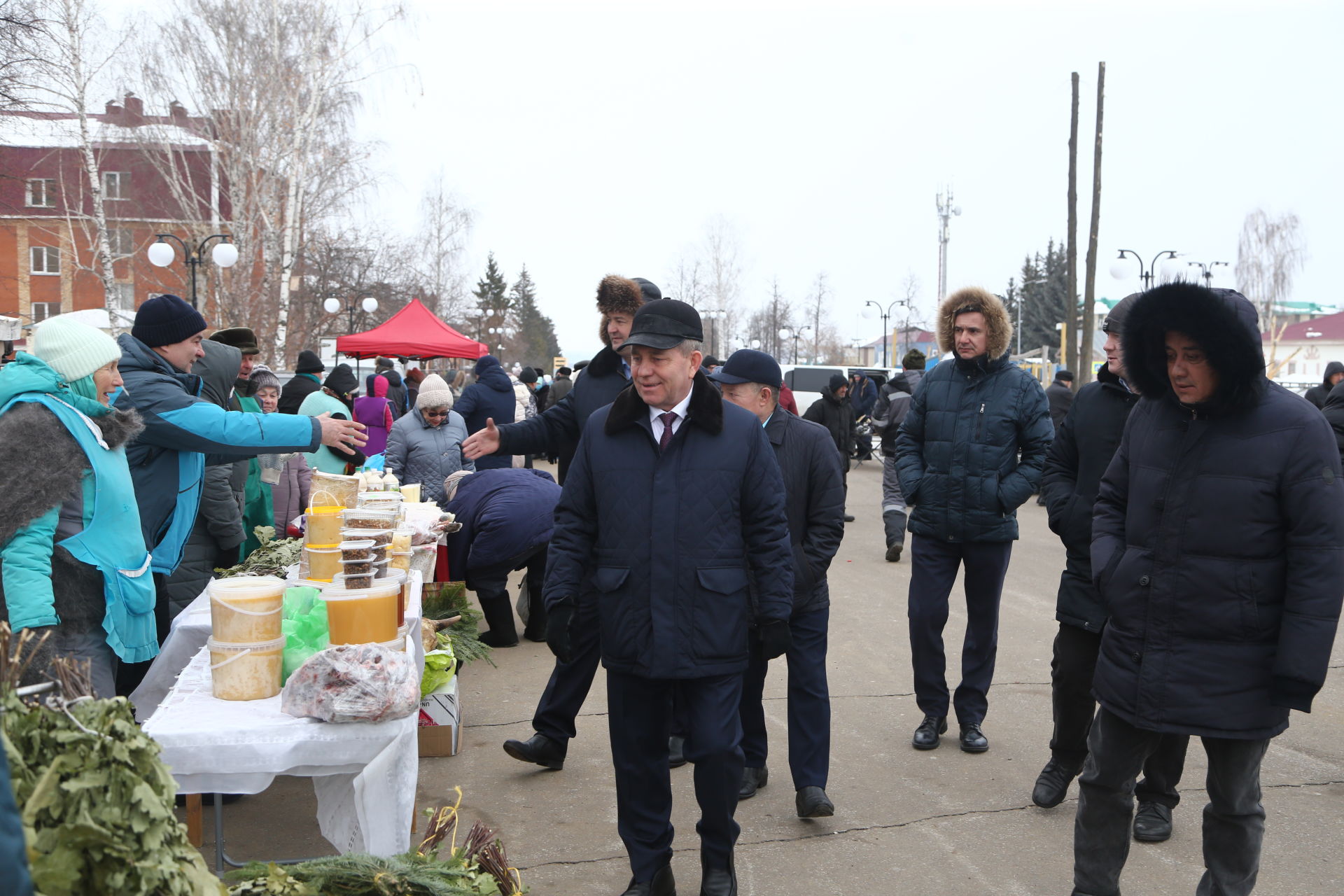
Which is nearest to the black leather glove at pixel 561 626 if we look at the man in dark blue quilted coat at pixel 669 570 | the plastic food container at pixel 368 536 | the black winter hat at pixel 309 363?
the man in dark blue quilted coat at pixel 669 570

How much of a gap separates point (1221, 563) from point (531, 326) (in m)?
111

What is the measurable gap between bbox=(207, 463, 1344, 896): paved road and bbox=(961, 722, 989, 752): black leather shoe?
0.05 meters

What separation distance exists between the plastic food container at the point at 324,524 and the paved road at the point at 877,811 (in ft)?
3.78

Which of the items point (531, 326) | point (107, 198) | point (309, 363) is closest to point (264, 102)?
point (107, 198)

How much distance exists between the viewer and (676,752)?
17.3ft

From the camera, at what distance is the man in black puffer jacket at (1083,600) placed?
4375 mm

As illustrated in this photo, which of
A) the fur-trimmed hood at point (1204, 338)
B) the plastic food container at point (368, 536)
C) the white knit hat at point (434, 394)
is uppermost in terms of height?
the fur-trimmed hood at point (1204, 338)

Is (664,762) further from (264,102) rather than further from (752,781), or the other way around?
(264,102)

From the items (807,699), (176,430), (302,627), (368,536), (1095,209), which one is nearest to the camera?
(302,627)

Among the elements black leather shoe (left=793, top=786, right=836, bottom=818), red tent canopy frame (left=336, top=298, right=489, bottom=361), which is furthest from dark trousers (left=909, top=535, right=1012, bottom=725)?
red tent canopy frame (left=336, top=298, right=489, bottom=361)

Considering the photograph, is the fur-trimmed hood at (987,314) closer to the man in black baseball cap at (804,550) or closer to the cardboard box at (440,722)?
the man in black baseball cap at (804,550)

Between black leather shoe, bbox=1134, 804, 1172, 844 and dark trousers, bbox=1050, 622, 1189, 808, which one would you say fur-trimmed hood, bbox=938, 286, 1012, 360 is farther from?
black leather shoe, bbox=1134, 804, 1172, 844

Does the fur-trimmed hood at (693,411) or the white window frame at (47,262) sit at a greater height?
the white window frame at (47,262)

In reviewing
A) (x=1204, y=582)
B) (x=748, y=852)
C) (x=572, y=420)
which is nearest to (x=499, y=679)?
(x=572, y=420)
